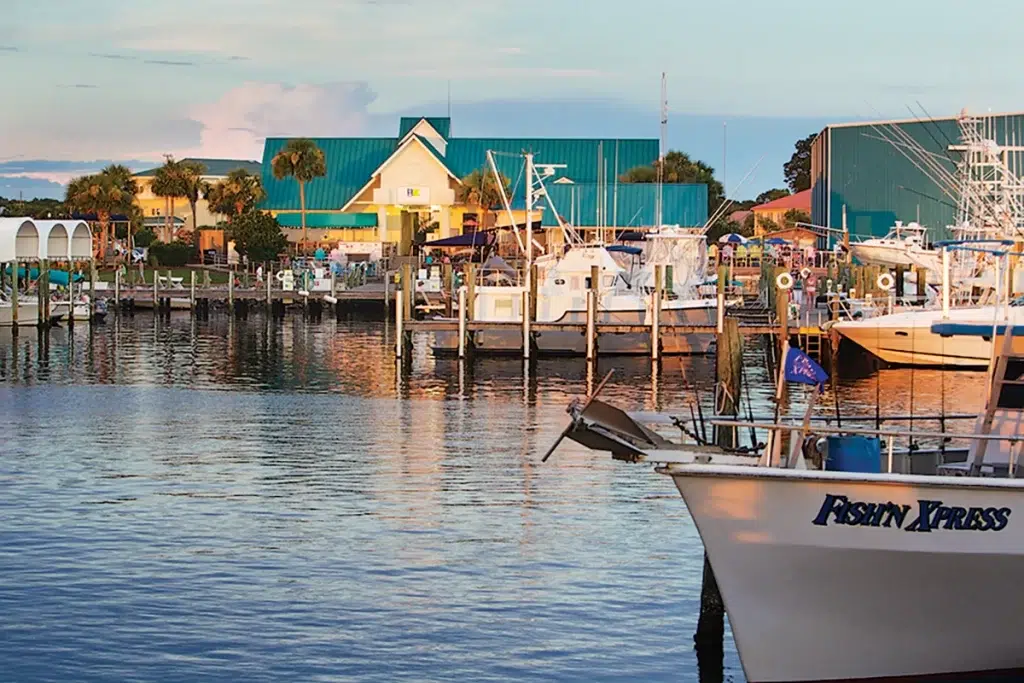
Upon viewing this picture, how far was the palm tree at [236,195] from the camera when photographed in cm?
10881

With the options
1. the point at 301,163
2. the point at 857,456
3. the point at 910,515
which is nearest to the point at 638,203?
the point at 301,163

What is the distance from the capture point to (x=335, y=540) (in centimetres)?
2555

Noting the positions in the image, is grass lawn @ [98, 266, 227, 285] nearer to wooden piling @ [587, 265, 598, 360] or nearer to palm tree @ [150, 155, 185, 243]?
palm tree @ [150, 155, 185, 243]

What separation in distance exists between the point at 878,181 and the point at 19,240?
57208 mm

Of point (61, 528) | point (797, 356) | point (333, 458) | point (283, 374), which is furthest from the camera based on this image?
point (283, 374)

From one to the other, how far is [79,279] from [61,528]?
5770 centimetres

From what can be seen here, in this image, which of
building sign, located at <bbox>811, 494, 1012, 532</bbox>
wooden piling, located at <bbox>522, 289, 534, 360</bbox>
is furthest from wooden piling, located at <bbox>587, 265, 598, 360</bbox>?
building sign, located at <bbox>811, 494, 1012, 532</bbox>

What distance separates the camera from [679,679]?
18906mm

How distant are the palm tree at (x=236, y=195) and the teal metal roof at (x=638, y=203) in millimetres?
18247

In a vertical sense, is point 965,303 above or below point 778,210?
below

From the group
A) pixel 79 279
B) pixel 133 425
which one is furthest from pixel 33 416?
pixel 79 279

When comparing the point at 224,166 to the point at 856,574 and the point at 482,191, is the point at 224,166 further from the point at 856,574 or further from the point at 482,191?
the point at 856,574

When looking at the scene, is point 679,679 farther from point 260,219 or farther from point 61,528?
point 260,219

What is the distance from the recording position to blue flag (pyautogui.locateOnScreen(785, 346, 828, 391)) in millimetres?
17281
